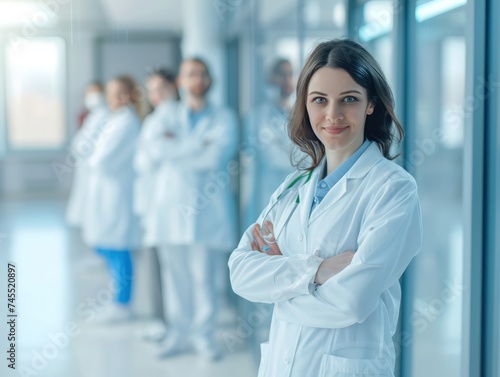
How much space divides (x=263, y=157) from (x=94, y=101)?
0.92 m

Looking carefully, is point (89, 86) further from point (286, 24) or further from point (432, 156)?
point (432, 156)

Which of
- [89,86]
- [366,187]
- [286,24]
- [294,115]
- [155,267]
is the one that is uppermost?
[286,24]

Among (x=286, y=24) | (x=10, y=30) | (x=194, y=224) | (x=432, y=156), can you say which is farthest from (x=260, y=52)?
(x=432, y=156)

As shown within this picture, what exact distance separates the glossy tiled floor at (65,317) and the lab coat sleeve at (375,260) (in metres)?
1.86

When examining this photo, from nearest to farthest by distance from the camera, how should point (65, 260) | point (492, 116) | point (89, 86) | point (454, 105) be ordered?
1. point (492, 116)
2. point (454, 105)
3. point (89, 86)
4. point (65, 260)

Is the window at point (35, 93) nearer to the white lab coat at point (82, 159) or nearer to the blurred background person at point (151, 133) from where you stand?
the white lab coat at point (82, 159)

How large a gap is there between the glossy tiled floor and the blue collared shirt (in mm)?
1793

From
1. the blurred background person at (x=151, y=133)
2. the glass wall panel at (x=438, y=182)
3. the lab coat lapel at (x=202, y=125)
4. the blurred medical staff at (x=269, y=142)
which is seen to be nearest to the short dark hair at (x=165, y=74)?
the blurred background person at (x=151, y=133)

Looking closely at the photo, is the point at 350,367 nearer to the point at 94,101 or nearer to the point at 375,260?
the point at 375,260

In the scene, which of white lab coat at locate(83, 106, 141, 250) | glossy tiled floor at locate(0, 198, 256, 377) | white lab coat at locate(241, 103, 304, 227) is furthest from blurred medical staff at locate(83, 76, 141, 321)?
white lab coat at locate(241, 103, 304, 227)

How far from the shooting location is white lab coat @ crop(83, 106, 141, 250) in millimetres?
2941

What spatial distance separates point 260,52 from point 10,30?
3.63ft

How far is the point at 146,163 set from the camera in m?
2.91

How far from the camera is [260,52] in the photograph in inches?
112
